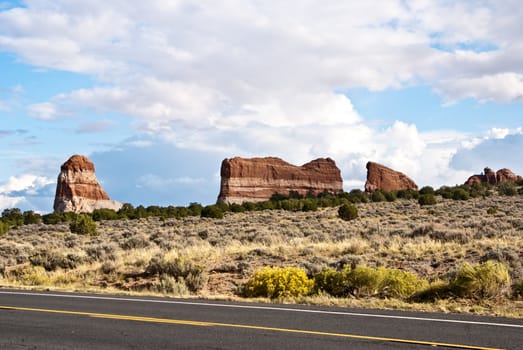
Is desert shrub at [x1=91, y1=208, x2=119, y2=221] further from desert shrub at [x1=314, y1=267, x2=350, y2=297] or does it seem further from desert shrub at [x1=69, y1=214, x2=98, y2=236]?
desert shrub at [x1=314, y1=267, x2=350, y2=297]

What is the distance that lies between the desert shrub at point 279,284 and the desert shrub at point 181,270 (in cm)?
298

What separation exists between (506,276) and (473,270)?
2.56 ft

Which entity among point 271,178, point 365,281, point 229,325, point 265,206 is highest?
point 271,178

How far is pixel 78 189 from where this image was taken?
4847 inches

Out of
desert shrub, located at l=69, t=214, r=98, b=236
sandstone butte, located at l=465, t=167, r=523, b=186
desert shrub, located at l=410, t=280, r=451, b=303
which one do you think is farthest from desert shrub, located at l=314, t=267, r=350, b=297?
sandstone butte, located at l=465, t=167, r=523, b=186

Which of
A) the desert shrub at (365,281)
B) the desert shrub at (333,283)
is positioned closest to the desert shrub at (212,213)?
the desert shrub at (333,283)

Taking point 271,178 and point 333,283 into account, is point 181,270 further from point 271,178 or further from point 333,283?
point 271,178

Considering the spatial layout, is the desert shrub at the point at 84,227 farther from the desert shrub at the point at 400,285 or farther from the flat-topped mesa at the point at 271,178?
the flat-topped mesa at the point at 271,178

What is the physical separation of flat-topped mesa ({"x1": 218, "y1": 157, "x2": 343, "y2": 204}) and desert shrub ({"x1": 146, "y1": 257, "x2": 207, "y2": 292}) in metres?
103

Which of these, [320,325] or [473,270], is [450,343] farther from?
[473,270]

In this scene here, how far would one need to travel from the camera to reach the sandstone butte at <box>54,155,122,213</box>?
398 ft

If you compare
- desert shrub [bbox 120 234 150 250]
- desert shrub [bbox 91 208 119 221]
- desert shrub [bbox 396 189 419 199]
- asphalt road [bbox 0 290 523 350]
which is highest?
desert shrub [bbox 396 189 419 199]

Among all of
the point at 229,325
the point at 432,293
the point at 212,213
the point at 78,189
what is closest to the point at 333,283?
the point at 432,293

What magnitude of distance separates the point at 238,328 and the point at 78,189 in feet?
395
